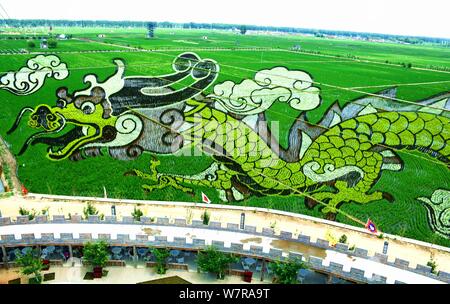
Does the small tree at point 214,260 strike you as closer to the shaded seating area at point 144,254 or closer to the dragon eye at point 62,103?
the shaded seating area at point 144,254

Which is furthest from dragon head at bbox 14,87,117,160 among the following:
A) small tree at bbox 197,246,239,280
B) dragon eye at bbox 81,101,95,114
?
small tree at bbox 197,246,239,280

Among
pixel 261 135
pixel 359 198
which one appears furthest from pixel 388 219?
pixel 261 135

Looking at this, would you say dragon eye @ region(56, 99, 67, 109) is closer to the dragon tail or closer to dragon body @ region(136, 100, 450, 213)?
dragon body @ region(136, 100, 450, 213)

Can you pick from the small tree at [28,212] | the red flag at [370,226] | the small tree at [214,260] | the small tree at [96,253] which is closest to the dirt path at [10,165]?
the small tree at [28,212]

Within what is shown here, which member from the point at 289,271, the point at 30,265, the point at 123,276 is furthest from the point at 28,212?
the point at 289,271

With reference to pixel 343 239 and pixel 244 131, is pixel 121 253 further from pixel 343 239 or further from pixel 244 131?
pixel 244 131
